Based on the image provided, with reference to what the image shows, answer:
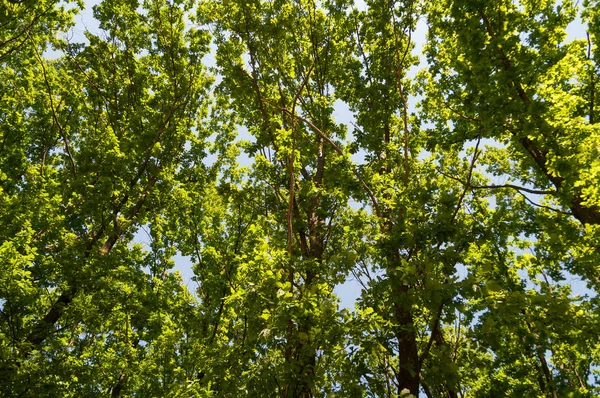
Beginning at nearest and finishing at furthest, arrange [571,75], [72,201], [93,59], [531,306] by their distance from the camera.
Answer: [531,306], [571,75], [72,201], [93,59]

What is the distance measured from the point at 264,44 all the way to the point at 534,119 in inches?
242

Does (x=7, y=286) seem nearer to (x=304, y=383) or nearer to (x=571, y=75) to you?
(x=304, y=383)

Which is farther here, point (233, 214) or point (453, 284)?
point (233, 214)

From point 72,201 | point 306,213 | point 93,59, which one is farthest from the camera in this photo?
point 93,59

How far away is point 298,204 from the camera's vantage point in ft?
23.4

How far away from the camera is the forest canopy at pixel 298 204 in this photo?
4.02m

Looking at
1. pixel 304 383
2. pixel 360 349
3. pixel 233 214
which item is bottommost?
pixel 304 383

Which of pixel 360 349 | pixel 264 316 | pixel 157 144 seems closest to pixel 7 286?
pixel 157 144

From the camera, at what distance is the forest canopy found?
402 centimetres

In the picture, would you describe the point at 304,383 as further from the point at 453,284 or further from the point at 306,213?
the point at 306,213

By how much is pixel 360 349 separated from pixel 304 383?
0.74m

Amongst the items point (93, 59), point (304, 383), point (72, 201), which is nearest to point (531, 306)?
point (304, 383)

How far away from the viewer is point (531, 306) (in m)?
3.40

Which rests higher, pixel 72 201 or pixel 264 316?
pixel 72 201
